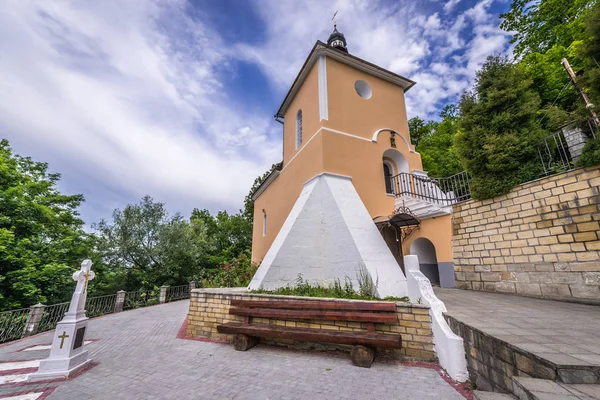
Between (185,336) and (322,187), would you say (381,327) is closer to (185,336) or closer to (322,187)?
(322,187)

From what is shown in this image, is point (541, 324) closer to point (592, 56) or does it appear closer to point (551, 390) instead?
point (551, 390)

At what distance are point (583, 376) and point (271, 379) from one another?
317cm

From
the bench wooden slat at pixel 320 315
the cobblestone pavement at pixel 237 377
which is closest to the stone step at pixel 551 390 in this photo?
→ the cobblestone pavement at pixel 237 377

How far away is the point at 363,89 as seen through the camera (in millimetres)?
9477

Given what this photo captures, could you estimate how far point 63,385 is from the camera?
3.48 m

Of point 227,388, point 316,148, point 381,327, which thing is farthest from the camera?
point 316,148

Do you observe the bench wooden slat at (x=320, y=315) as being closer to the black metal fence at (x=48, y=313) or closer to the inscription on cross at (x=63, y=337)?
the inscription on cross at (x=63, y=337)

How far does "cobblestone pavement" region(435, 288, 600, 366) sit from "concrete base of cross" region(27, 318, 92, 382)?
6.25 metres

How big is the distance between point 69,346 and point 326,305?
449cm

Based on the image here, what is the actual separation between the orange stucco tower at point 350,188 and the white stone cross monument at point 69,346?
3.26 metres

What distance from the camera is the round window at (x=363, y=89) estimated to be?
9.32 metres

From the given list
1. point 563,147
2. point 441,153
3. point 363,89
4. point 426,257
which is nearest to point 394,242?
point 426,257

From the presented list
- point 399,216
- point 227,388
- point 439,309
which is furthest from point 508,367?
point 399,216

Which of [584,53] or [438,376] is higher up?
[584,53]
